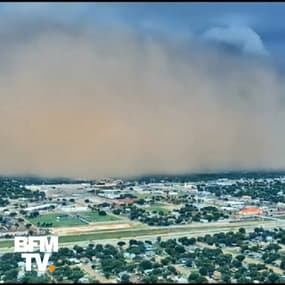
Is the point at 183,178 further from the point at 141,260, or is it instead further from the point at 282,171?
the point at 141,260

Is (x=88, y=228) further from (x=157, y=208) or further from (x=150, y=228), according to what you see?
(x=157, y=208)

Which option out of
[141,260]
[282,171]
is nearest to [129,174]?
[282,171]

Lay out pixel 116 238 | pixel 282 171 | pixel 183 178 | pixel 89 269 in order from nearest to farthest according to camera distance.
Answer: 1. pixel 89 269
2. pixel 116 238
3. pixel 183 178
4. pixel 282 171

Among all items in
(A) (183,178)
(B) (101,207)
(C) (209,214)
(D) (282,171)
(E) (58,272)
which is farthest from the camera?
(D) (282,171)

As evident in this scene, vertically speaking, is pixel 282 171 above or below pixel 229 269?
above

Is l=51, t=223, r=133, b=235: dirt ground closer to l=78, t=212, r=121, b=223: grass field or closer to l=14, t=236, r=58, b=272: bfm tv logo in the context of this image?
l=78, t=212, r=121, b=223: grass field

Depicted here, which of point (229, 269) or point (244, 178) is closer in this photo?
point (229, 269)
